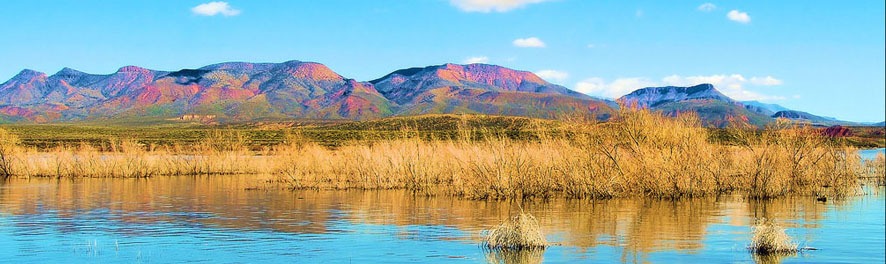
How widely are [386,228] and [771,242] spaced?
9585mm

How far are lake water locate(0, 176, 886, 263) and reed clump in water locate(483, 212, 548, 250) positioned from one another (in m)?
0.42

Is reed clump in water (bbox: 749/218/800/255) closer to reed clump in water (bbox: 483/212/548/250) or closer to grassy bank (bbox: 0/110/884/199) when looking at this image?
reed clump in water (bbox: 483/212/548/250)

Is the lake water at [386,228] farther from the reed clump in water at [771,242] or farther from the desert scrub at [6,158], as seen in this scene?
the desert scrub at [6,158]

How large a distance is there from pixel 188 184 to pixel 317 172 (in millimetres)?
6442

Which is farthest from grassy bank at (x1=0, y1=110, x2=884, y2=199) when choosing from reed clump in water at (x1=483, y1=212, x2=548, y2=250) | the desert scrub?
the desert scrub

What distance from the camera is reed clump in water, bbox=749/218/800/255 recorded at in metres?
17.1

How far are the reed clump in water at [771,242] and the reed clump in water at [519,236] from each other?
437cm

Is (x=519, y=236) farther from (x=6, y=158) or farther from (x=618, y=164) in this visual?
(x=6, y=158)

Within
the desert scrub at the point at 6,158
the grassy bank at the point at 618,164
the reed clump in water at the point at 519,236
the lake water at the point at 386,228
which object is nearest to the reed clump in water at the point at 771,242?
the lake water at the point at 386,228

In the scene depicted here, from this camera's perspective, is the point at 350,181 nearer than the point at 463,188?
No

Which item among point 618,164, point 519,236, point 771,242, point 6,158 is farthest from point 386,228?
point 6,158

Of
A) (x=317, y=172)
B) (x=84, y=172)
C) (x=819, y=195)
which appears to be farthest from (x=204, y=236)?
(x=84, y=172)

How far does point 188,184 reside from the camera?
40.2 meters

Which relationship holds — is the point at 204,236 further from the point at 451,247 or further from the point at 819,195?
the point at 819,195
